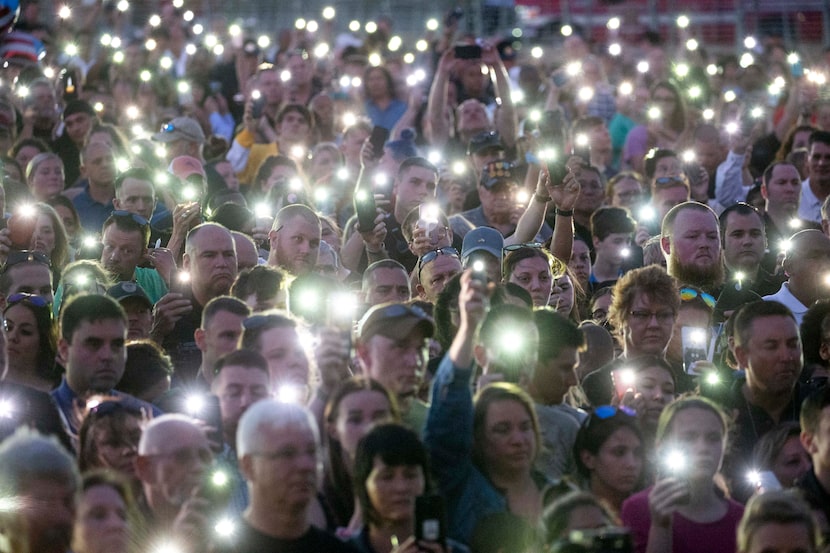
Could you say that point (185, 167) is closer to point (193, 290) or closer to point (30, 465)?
point (193, 290)

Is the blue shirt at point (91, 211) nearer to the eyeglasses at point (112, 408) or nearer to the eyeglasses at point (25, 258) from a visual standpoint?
the eyeglasses at point (25, 258)

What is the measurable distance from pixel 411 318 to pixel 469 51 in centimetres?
632

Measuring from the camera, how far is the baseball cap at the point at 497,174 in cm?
1024

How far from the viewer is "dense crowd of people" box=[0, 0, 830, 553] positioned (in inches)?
225

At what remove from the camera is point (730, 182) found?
488 inches

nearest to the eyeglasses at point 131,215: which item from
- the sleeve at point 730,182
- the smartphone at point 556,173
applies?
the smartphone at point 556,173

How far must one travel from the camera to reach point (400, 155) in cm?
1133

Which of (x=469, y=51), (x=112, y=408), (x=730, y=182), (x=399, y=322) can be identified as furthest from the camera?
(x=469, y=51)

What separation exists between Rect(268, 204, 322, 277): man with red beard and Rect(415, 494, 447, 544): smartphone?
12.2 ft

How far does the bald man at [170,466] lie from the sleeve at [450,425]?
80cm

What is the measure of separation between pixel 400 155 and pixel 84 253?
8.20 ft

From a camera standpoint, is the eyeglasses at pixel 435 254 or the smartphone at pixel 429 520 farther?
the eyeglasses at pixel 435 254

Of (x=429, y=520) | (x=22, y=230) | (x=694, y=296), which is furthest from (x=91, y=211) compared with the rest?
(x=429, y=520)

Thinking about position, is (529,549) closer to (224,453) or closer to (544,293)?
(224,453)
